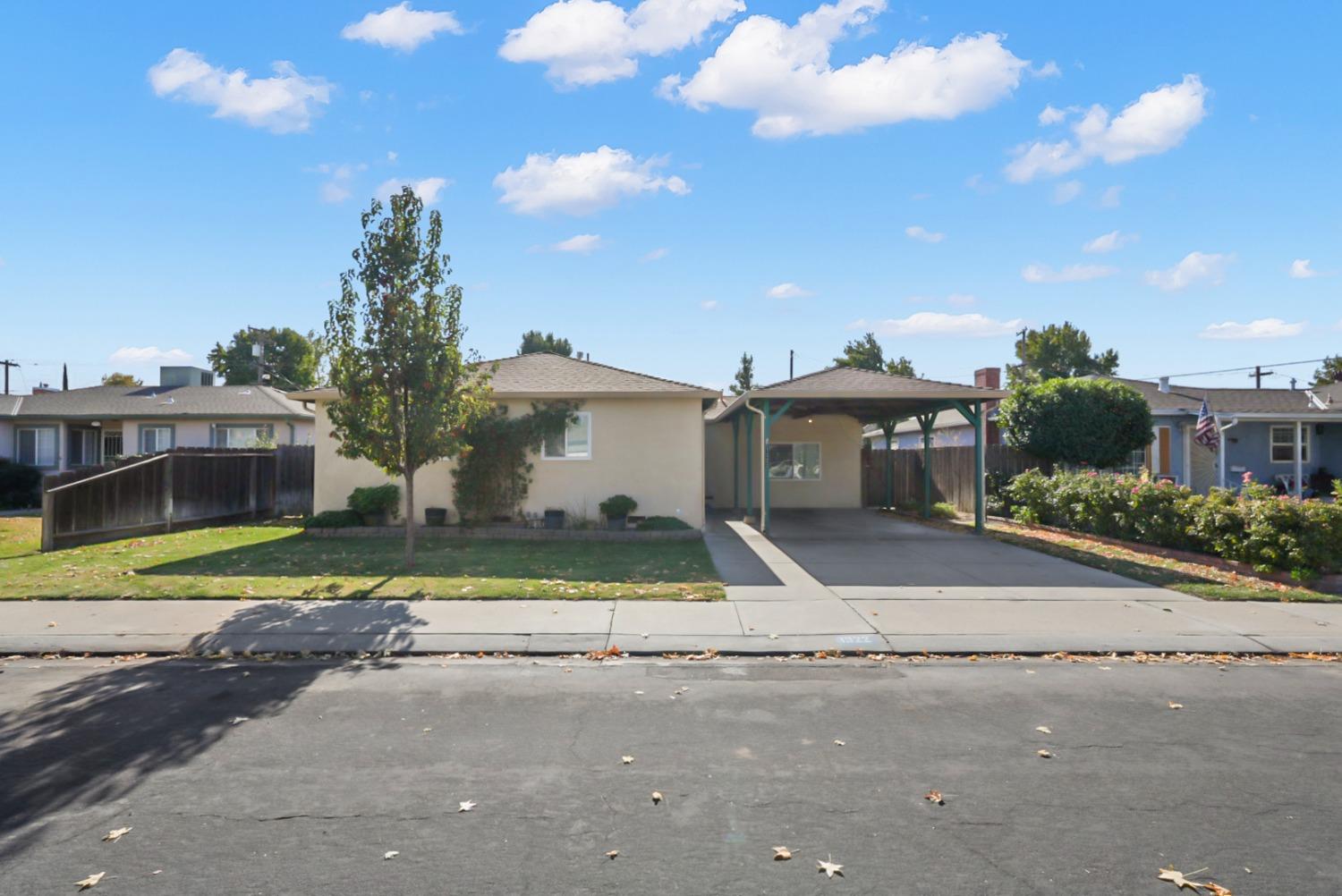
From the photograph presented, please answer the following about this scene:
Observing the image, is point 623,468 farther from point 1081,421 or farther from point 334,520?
point 1081,421

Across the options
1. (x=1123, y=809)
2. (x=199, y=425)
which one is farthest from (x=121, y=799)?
(x=199, y=425)

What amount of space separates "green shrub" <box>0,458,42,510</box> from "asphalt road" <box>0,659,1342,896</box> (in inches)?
903

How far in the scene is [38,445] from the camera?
91.3 ft

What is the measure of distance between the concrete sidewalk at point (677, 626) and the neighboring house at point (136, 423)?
17.9m

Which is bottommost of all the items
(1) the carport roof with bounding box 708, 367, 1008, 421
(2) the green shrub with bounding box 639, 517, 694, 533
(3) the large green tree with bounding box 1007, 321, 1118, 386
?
(2) the green shrub with bounding box 639, 517, 694, 533

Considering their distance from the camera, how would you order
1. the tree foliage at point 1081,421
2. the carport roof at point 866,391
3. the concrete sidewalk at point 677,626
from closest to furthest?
the concrete sidewalk at point 677,626 < the carport roof at point 866,391 < the tree foliage at point 1081,421

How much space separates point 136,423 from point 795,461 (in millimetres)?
21380

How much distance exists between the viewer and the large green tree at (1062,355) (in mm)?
50344

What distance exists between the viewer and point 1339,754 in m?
5.28

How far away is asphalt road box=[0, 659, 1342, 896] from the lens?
3.82 meters

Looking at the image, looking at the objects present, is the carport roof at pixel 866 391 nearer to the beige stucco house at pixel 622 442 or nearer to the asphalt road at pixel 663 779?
the beige stucco house at pixel 622 442

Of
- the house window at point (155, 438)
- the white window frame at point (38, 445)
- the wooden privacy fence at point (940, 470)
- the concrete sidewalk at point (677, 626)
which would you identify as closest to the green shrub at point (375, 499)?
the concrete sidewalk at point (677, 626)

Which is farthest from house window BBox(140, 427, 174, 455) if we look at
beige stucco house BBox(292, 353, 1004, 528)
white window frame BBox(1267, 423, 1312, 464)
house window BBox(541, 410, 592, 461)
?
white window frame BBox(1267, 423, 1312, 464)

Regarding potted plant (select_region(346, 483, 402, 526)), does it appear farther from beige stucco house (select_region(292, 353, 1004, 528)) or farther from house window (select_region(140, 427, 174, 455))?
house window (select_region(140, 427, 174, 455))
